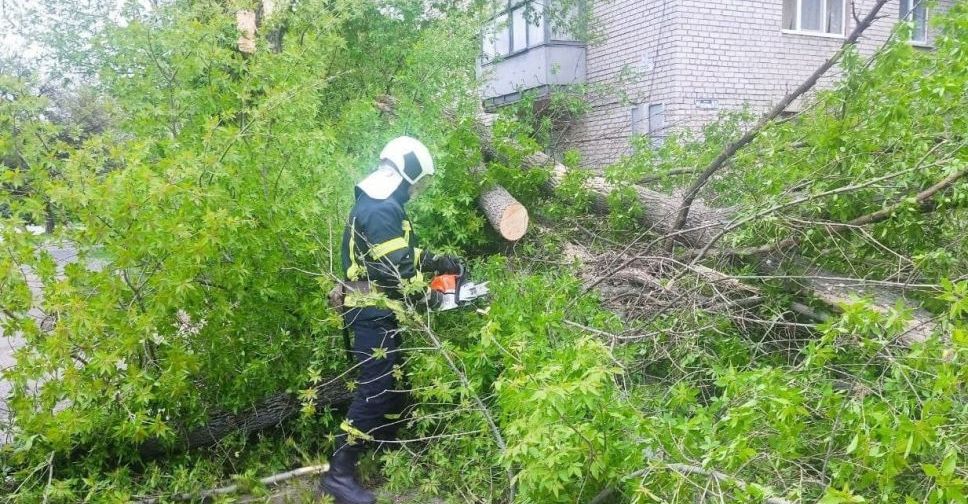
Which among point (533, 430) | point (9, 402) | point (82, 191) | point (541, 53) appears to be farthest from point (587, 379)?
point (541, 53)

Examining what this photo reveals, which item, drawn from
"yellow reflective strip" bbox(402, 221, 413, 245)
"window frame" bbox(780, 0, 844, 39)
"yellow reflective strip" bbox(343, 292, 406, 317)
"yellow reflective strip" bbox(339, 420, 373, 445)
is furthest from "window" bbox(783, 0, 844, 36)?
"yellow reflective strip" bbox(339, 420, 373, 445)

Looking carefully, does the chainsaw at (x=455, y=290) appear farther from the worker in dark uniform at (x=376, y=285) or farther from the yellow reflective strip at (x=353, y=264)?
the yellow reflective strip at (x=353, y=264)

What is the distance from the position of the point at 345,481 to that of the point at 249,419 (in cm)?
87

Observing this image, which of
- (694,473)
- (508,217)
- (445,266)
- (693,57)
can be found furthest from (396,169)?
(693,57)

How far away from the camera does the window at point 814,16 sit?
1058 centimetres

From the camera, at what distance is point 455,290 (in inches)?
154

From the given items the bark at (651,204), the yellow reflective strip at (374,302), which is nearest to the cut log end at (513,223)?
the bark at (651,204)

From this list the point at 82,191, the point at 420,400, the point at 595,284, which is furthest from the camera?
the point at 595,284

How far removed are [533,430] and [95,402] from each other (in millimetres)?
2356

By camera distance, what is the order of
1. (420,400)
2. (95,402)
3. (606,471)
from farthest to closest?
(420,400) < (95,402) < (606,471)

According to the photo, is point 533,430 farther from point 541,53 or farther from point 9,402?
point 541,53

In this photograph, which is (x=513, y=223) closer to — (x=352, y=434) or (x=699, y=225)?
(x=699, y=225)

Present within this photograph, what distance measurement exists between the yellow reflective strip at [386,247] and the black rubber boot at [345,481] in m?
1.02

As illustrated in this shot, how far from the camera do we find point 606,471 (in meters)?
2.56
